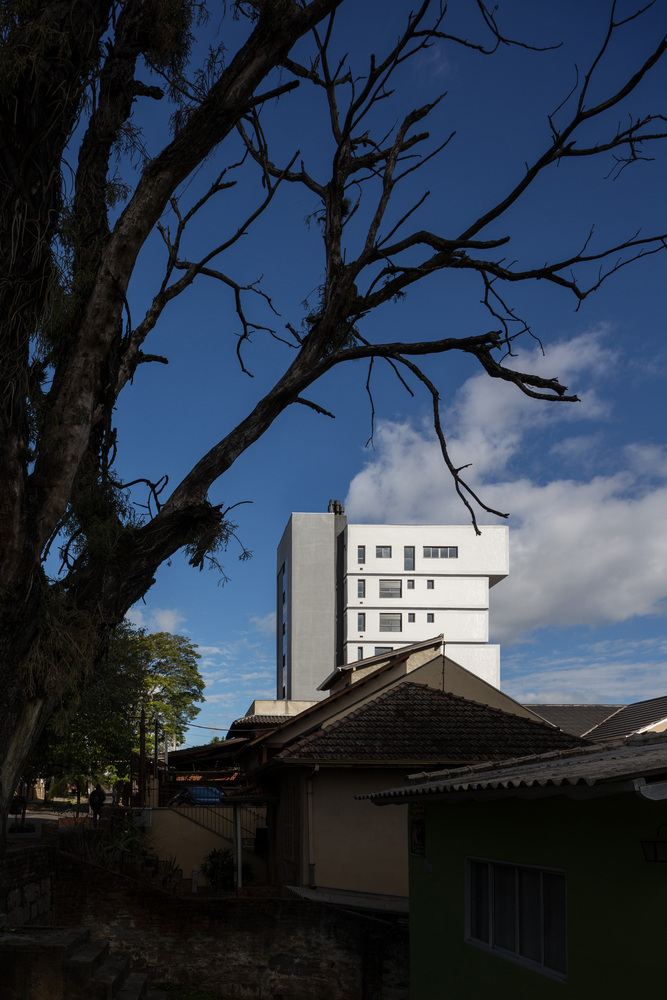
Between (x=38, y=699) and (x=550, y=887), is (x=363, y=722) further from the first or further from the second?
(x=38, y=699)

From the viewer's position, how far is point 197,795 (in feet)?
109

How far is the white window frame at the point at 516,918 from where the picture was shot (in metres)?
7.54

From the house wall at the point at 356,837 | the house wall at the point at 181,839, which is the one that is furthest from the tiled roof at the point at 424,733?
the house wall at the point at 181,839

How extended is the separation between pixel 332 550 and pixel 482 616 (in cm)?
1411

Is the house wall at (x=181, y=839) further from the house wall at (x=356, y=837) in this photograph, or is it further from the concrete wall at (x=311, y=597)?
the concrete wall at (x=311, y=597)

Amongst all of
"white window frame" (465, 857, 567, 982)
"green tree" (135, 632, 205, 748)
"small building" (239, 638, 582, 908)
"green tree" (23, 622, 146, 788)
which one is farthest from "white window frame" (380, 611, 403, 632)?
"white window frame" (465, 857, 567, 982)

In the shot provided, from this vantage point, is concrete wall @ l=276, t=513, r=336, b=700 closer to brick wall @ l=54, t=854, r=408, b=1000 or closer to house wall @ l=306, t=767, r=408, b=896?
house wall @ l=306, t=767, r=408, b=896

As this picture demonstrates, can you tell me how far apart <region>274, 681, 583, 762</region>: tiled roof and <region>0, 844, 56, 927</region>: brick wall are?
4.34m

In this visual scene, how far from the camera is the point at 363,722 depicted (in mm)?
17406

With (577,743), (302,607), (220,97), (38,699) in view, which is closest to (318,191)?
(220,97)

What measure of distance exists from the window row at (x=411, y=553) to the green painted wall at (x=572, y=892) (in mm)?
68433

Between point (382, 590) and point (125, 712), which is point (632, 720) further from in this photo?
point (382, 590)

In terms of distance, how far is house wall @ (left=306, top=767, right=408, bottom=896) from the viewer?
16156 mm

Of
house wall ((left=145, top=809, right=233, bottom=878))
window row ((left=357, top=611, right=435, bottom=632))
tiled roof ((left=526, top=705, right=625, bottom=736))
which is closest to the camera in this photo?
house wall ((left=145, top=809, right=233, bottom=878))
